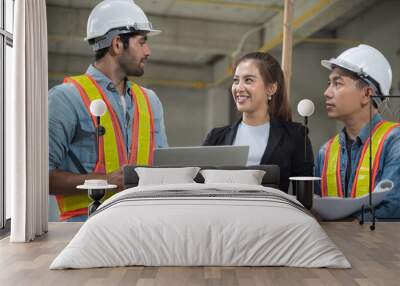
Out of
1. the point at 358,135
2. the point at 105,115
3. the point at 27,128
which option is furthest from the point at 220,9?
the point at 27,128

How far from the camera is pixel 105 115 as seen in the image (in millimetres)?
5480

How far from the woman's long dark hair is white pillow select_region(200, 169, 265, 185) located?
0.86 meters

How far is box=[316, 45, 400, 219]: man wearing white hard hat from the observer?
18.2ft

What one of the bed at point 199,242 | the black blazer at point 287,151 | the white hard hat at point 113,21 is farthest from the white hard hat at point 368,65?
the bed at point 199,242

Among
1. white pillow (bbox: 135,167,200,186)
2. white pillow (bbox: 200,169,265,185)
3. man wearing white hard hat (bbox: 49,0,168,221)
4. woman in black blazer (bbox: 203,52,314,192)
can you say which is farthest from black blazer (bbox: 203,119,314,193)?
man wearing white hard hat (bbox: 49,0,168,221)

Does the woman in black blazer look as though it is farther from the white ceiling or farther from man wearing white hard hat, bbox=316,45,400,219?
the white ceiling

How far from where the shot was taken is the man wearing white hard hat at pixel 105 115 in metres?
5.39

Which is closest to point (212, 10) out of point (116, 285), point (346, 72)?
point (346, 72)

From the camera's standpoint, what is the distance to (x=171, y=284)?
3.04m

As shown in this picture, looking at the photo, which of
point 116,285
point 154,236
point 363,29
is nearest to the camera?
point 116,285

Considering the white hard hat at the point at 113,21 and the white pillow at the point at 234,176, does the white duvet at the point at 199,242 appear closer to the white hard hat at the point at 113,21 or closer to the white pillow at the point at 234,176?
the white pillow at the point at 234,176

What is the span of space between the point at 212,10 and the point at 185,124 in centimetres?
145

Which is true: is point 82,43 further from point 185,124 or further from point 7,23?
point 185,124

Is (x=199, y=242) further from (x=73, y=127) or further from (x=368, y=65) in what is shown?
(x=368, y=65)
